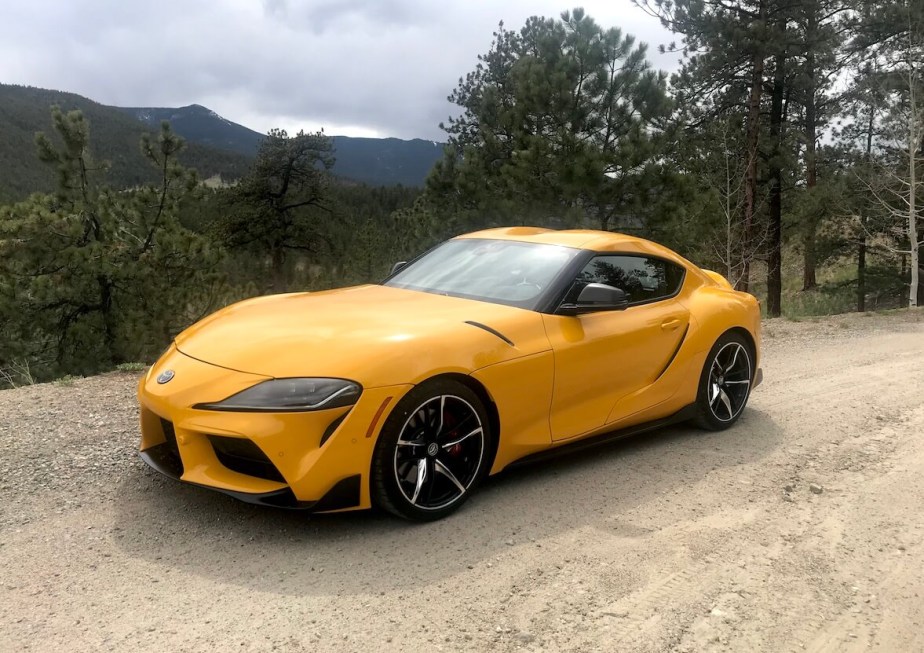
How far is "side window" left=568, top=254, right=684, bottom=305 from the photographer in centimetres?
425

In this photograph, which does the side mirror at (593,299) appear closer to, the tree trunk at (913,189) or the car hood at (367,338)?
the car hood at (367,338)

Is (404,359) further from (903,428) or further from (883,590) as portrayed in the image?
(903,428)

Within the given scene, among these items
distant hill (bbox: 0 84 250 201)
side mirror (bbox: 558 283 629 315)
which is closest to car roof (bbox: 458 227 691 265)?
side mirror (bbox: 558 283 629 315)

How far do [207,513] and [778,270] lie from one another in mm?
20531

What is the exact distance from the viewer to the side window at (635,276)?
167 inches

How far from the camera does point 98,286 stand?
15273 mm

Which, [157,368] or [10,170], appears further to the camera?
[10,170]

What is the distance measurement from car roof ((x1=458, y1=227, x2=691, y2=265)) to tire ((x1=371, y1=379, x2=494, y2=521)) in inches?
60.5

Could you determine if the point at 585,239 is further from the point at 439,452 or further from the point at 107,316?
the point at 107,316

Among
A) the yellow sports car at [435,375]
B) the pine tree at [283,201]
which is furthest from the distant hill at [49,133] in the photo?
the yellow sports car at [435,375]

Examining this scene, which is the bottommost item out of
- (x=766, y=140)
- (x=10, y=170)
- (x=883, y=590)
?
(x=883, y=590)

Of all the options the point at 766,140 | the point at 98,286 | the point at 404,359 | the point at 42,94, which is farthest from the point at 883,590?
the point at 42,94

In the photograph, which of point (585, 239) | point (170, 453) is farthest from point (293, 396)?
point (585, 239)

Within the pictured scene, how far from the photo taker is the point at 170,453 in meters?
3.38
